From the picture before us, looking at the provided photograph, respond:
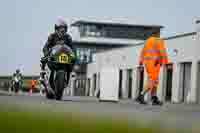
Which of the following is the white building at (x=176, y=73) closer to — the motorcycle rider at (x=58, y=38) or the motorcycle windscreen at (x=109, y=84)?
the motorcycle windscreen at (x=109, y=84)

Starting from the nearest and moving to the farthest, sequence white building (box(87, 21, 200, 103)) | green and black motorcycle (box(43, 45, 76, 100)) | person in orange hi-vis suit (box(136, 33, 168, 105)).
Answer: green and black motorcycle (box(43, 45, 76, 100)) < person in orange hi-vis suit (box(136, 33, 168, 105)) < white building (box(87, 21, 200, 103))

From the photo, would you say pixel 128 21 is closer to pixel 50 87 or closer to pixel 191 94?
pixel 191 94

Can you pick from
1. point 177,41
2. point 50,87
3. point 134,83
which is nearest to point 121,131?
point 50,87

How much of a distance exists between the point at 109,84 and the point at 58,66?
426 centimetres

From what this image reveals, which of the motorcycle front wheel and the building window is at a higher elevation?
the building window

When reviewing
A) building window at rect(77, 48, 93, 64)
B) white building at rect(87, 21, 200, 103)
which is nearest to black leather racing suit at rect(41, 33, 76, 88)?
white building at rect(87, 21, 200, 103)

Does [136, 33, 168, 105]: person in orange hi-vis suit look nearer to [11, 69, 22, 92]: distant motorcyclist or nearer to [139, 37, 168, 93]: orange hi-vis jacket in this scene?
[139, 37, 168, 93]: orange hi-vis jacket

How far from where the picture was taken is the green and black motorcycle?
44.1 ft

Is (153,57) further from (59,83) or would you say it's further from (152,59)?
(59,83)

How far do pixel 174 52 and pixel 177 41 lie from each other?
79 centimetres

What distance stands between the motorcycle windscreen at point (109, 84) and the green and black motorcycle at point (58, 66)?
10.3 ft

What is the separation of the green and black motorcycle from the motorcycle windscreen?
10.3ft

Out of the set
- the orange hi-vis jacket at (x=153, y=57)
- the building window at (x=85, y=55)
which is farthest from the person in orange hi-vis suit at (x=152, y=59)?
the building window at (x=85, y=55)

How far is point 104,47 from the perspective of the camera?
320 ft
